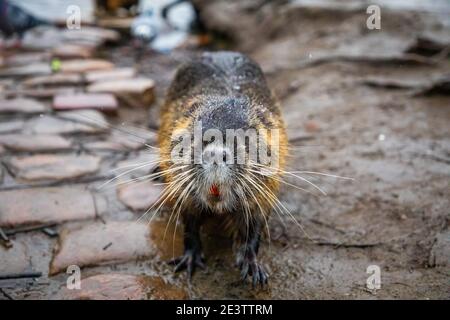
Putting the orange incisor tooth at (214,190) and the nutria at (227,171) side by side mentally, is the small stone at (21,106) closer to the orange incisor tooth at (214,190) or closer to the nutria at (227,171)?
the nutria at (227,171)

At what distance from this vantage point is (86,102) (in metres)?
4.89

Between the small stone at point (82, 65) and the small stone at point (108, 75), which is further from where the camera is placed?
the small stone at point (82, 65)

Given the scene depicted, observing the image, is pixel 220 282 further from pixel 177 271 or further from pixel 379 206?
pixel 379 206

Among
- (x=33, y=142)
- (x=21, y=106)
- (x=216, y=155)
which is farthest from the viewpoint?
(x=21, y=106)

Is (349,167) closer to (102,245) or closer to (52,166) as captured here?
(102,245)

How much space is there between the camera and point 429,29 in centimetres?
603

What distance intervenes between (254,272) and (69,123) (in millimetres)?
2508

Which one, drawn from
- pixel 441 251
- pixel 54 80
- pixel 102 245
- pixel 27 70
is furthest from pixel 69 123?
pixel 441 251

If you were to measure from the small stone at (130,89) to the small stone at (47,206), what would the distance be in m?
1.94

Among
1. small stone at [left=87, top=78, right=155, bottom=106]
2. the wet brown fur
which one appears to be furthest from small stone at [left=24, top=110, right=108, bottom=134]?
the wet brown fur

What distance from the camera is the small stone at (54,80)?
17.7 feet

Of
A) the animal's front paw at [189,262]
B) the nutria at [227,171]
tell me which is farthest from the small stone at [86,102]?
the animal's front paw at [189,262]

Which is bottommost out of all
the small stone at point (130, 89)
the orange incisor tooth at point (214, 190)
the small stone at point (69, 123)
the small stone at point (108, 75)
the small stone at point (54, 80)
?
the orange incisor tooth at point (214, 190)

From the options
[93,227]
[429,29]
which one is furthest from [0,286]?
[429,29]
